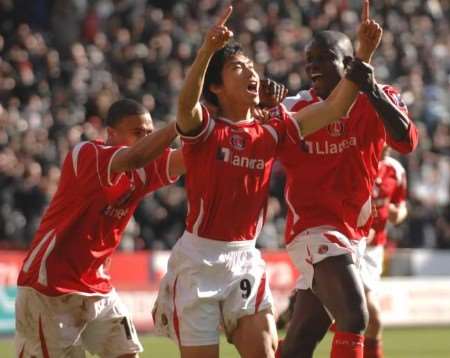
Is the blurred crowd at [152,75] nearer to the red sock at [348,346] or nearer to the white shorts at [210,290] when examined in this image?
the red sock at [348,346]

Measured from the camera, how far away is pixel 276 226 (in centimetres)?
2220

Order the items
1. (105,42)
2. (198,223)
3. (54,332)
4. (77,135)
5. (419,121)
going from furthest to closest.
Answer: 1. (419,121)
2. (105,42)
3. (77,135)
4. (54,332)
5. (198,223)

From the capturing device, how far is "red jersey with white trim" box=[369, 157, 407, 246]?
479 inches

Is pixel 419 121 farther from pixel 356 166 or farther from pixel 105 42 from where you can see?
pixel 356 166

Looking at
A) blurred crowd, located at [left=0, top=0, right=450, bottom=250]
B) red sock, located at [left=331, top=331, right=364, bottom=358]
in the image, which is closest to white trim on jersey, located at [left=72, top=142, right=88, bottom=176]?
red sock, located at [left=331, top=331, right=364, bottom=358]

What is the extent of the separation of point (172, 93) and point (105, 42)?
5.01 feet

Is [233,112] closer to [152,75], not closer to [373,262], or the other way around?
[373,262]

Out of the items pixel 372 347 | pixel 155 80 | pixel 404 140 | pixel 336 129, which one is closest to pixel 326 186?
pixel 336 129

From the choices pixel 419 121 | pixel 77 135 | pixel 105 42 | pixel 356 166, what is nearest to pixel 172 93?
pixel 105 42

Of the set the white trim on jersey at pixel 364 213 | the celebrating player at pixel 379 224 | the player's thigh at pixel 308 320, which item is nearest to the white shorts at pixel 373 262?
the celebrating player at pixel 379 224

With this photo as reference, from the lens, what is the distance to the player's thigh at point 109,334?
8.80 metres

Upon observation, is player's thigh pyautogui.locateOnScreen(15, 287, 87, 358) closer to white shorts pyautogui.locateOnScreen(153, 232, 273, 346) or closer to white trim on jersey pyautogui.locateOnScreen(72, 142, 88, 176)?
white trim on jersey pyautogui.locateOnScreen(72, 142, 88, 176)

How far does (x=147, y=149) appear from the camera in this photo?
26.3ft

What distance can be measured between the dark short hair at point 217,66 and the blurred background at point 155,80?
10095mm
